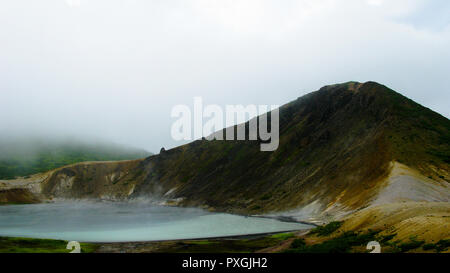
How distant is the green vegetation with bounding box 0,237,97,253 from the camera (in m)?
50.0

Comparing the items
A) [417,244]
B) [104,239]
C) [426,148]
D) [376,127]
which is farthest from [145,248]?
[376,127]

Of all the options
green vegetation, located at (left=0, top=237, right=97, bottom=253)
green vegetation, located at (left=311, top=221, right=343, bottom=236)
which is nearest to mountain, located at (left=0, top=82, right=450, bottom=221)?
green vegetation, located at (left=311, top=221, right=343, bottom=236)

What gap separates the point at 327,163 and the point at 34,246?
7834 cm

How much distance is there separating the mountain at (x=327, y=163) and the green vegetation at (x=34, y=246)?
47579 mm

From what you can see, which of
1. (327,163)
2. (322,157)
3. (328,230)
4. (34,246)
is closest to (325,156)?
(322,157)

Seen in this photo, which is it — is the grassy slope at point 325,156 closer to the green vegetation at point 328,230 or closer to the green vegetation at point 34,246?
the green vegetation at point 328,230

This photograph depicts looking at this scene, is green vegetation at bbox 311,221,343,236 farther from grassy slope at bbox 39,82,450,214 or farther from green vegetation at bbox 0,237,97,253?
green vegetation at bbox 0,237,97,253

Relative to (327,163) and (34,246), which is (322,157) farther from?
(34,246)

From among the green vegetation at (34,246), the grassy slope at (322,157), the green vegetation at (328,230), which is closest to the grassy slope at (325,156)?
the grassy slope at (322,157)

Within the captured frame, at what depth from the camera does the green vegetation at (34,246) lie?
49969 mm

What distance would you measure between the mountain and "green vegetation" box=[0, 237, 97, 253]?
47.6m
